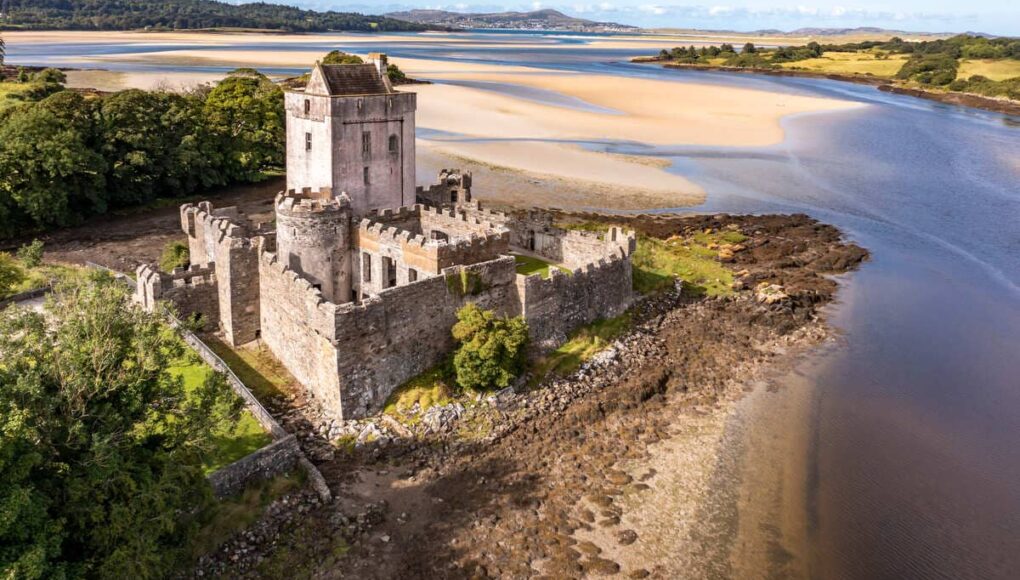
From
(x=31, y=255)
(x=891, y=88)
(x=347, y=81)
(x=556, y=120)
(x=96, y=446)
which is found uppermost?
(x=891, y=88)

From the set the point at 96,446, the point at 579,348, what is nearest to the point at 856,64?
the point at 579,348

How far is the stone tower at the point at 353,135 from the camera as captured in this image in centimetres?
→ 3053

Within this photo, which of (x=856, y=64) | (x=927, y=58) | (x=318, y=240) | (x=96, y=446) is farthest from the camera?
(x=856, y=64)

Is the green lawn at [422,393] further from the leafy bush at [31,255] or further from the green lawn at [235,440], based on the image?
the leafy bush at [31,255]

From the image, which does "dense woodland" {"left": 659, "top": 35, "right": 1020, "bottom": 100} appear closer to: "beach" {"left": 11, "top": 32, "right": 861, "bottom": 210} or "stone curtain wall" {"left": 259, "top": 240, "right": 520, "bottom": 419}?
"beach" {"left": 11, "top": 32, "right": 861, "bottom": 210}

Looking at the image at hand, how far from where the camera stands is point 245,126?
54.9 meters

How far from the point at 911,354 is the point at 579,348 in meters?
13.4

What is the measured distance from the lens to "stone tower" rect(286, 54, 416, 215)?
3053 cm

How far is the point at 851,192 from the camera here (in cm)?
5716

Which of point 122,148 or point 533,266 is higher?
point 122,148

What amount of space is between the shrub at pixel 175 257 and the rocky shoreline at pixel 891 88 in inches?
4243

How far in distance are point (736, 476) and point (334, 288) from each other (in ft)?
47.8

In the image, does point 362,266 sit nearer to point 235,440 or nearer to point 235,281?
point 235,281

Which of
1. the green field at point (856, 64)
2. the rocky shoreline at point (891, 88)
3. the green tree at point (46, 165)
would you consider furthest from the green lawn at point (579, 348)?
the green field at point (856, 64)
